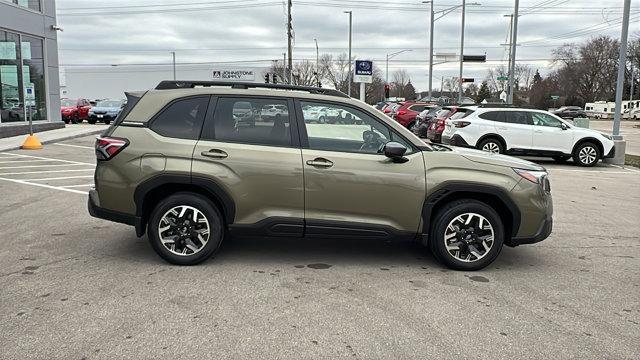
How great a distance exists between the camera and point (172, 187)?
525 centimetres

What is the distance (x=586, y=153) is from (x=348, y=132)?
1253 cm

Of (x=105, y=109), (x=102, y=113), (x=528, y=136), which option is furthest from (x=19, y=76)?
(x=528, y=136)

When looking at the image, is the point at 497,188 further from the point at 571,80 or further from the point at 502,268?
the point at 571,80

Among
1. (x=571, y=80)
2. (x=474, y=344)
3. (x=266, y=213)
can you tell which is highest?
(x=571, y=80)

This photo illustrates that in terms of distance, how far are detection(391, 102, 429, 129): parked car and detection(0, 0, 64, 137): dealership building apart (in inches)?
Result: 610

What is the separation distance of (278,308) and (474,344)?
4.84 feet

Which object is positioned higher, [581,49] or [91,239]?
[581,49]

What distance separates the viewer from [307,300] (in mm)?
4430

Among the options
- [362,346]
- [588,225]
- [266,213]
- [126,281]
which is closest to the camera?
[362,346]

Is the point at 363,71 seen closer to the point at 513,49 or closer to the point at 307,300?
the point at 513,49

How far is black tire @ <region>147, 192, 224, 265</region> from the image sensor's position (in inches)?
201

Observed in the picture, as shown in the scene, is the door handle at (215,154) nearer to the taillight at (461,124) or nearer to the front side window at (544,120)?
the taillight at (461,124)

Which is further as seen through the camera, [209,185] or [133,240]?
[133,240]

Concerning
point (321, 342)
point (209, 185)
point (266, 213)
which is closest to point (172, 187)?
point (209, 185)
